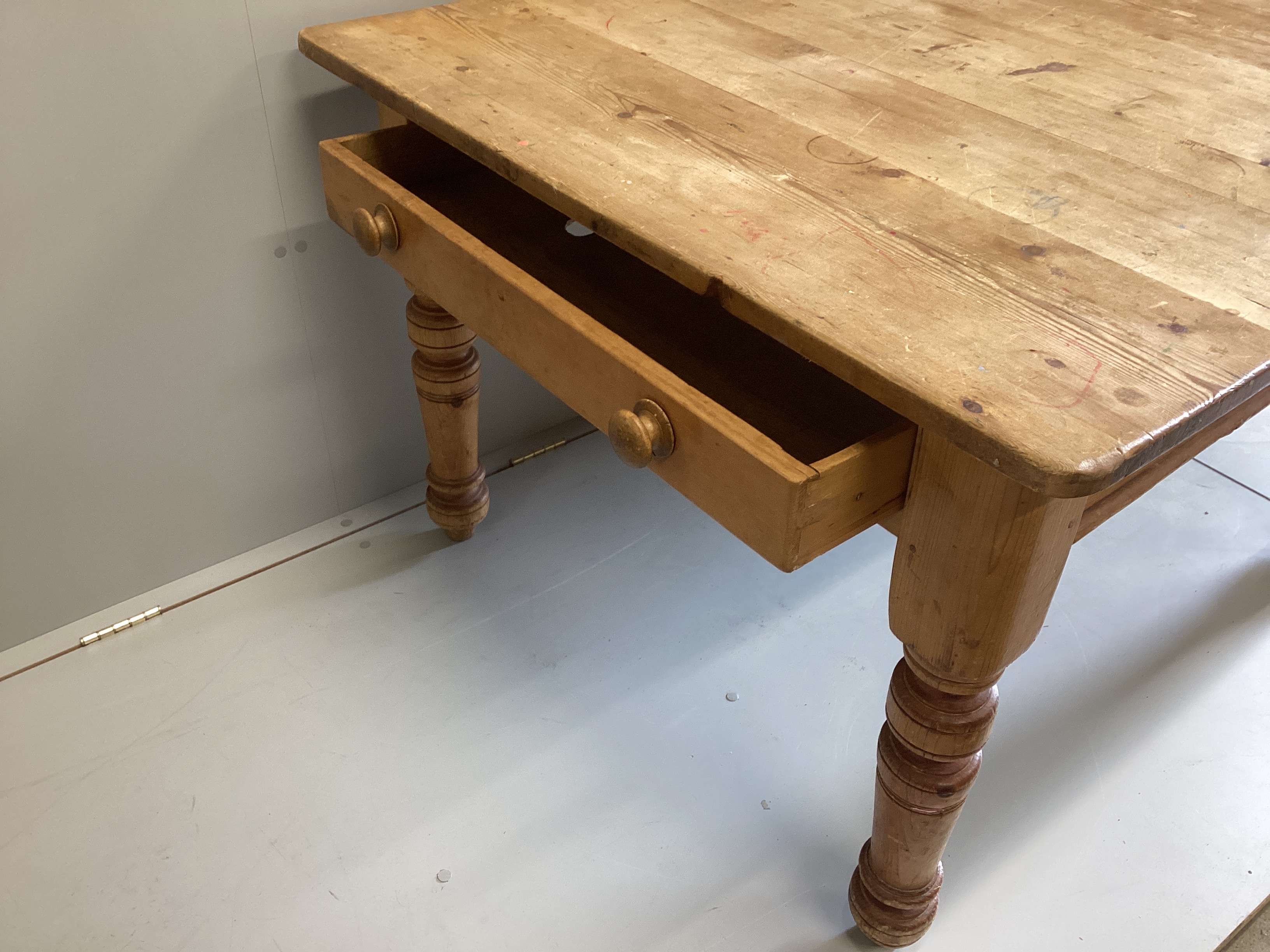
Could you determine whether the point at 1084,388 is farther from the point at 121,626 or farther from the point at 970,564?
the point at 121,626

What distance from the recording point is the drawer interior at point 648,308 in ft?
2.68

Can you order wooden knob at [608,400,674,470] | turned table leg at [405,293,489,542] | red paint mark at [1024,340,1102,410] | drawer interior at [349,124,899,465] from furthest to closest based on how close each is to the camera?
turned table leg at [405,293,489,542] < drawer interior at [349,124,899,465] < wooden knob at [608,400,674,470] < red paint mark at [1024,340,1102,410]

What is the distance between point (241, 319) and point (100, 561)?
32 cm

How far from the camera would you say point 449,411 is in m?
1.21

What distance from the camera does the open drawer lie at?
0.64 m

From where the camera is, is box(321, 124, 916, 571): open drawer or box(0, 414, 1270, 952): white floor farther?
box(0, 414, 1270, 952): white floor

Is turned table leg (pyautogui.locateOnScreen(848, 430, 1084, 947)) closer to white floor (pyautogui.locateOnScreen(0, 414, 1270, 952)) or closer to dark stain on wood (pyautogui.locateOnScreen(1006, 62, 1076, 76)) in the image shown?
white floor (pyautogui.locateOnScreen(0, 414, 1270, 952))

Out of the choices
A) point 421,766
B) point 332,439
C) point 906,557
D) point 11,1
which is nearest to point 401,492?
point 332,439

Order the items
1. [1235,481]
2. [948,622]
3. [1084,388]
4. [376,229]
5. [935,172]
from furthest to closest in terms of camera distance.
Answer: [1235,481] → [376,229] → [935,172] → [948,622] → [1084,388]

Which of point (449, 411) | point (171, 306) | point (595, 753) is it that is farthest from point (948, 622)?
point (171, 306)

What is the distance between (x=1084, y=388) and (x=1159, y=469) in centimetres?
28

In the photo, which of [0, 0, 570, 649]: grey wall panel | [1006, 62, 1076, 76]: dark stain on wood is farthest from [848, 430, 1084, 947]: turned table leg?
[0, 0, 570, 649]: grey wall panel

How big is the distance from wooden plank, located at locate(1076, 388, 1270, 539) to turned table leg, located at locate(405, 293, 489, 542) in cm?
64

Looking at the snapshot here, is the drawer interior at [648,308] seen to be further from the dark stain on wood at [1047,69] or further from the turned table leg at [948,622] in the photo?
the dark stain on wood at [1047,69]
